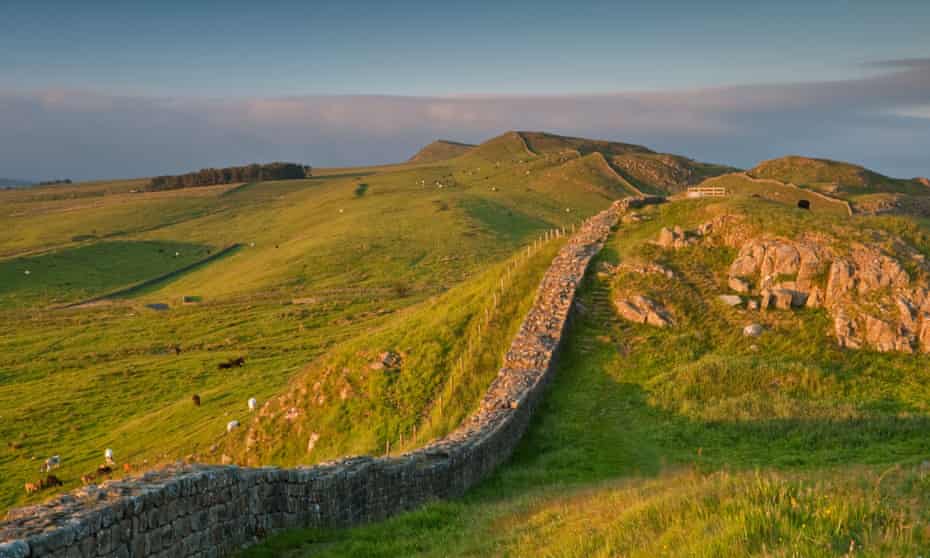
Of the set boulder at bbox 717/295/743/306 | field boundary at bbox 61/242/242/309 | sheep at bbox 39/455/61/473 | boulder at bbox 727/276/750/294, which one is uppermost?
boulder at bbox 727/276/750/294

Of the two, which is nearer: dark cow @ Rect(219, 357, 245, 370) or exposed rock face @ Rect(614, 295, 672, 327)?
exposed rock face @ Rect(614, 295, 672, 327)

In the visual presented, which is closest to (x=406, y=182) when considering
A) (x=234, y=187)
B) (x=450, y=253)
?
(x=234, y=187)

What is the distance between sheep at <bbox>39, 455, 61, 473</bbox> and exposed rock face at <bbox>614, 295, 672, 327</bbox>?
33115 mm

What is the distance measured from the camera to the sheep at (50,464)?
38666 mm

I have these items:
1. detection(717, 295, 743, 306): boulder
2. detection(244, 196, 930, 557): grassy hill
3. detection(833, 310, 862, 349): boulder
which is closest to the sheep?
detection(244, 196, 930, 557): grassy hill

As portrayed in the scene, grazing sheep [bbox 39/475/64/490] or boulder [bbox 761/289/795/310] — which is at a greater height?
boulder [bbox 761/289/795/310]

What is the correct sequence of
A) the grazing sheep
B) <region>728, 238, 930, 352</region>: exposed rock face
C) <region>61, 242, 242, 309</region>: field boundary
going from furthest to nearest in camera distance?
<region>61, 242, 242, 309</region>: field boundary → the grazing sheep → <region>728, 238, 930, 352</region>: exposed rock face

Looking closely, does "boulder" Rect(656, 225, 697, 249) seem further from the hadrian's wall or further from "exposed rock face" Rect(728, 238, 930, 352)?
the hadrian's wall

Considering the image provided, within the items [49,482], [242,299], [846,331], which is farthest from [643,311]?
[242,299]

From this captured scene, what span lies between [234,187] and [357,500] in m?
173

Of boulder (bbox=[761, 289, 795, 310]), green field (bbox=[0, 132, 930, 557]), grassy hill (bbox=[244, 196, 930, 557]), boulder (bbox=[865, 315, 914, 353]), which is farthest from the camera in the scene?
boulder (bbox=[761, 289, 795, 310])

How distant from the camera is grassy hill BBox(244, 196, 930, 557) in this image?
7.66m

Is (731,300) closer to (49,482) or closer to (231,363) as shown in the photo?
(49,482)

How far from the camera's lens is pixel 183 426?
139ft
